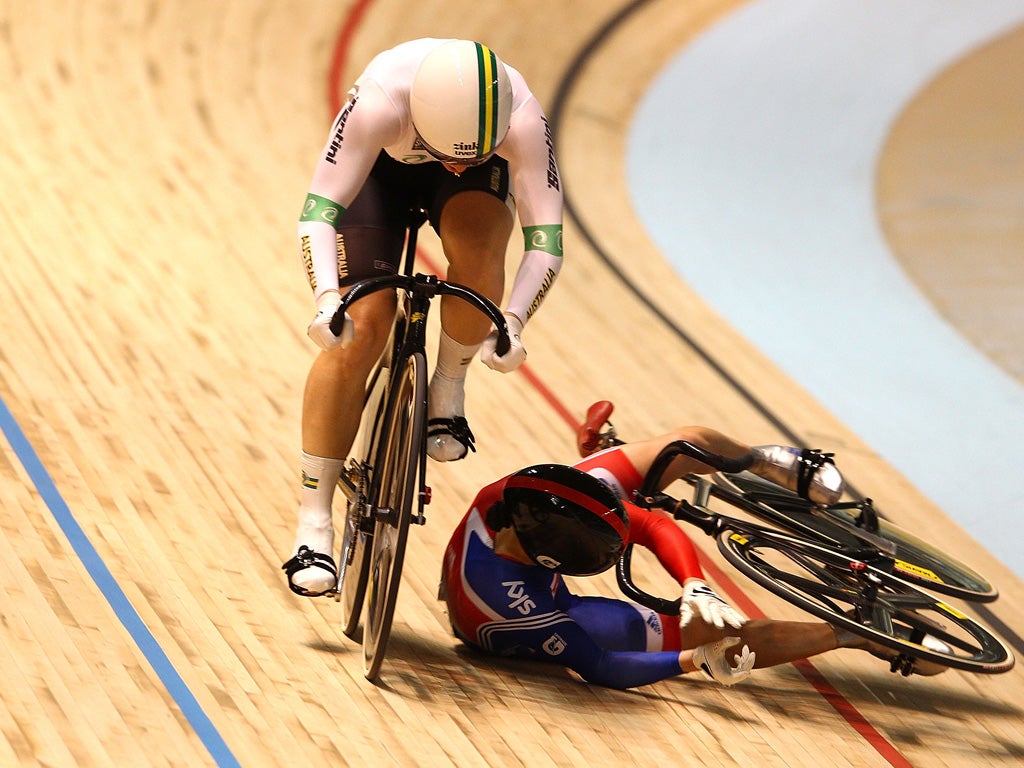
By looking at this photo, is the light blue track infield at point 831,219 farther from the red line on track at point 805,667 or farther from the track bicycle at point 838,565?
the red line on track at point 805,667

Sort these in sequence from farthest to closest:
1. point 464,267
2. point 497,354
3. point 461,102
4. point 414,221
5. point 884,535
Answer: point 884,535, point 414,221, point 464,267, point 497,354, point 461,102

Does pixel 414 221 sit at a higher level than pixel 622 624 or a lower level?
higher

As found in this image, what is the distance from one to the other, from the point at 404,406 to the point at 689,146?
14.0ft

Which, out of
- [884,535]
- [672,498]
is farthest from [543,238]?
[884,535]

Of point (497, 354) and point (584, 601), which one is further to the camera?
point (584, 601)

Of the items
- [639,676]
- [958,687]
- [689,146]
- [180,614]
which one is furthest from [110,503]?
[689,146]

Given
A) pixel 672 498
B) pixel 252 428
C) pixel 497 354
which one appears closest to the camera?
pixel 497 354

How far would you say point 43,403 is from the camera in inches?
147

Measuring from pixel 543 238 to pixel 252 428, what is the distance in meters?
1.41

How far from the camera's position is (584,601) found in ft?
9.92

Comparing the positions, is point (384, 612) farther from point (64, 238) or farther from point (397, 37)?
point (397, 37)

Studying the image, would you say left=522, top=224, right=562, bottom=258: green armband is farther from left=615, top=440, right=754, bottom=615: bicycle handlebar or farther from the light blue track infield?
the light blue track infield

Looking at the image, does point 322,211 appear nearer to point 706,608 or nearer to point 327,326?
point 327,326

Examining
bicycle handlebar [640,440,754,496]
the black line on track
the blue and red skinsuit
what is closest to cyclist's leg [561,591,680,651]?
the blue and red skinsuit
